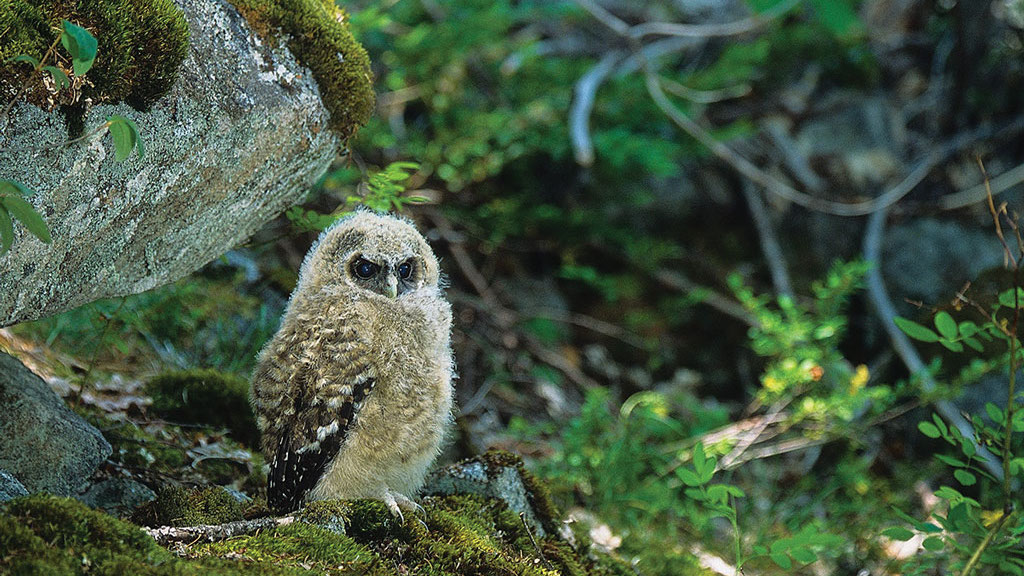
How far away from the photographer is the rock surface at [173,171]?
7.14 feet

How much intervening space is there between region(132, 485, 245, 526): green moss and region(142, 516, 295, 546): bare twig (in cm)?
18

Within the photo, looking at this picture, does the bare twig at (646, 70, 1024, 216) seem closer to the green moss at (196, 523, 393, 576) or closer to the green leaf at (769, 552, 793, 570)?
the green leaf at (769, 552, 793, 570)

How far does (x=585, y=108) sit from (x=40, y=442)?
15.2 feet

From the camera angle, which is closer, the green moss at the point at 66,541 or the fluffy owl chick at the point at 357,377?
the green moss at the point at 66,541

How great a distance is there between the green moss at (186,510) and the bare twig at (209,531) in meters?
0.18

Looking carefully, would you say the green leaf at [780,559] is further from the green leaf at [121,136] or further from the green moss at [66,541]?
the green leaf at [121,136]

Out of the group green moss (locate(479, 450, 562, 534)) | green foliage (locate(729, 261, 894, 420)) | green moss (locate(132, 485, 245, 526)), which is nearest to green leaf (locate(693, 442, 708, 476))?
green moss (locate(479, 450, 562, 534))

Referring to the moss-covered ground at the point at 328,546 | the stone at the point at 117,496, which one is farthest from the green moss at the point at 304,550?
the stone at the point at 117,496

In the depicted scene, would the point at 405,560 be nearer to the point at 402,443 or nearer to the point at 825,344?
the point at 402,443

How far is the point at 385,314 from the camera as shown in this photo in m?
2.65

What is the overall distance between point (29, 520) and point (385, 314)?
1.16 metres

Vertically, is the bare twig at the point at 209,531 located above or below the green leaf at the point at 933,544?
above

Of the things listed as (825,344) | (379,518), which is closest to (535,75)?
(825,344)

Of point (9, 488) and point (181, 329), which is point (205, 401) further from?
point (9, 488)
